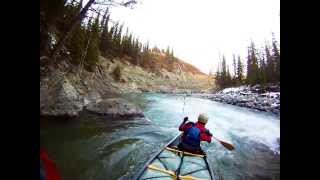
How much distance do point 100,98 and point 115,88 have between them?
0.09 meters

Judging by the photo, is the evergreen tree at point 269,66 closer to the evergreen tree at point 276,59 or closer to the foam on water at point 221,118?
the evergreen tree at point 276,59

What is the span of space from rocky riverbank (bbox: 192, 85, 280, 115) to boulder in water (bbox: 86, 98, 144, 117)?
0.30 meters

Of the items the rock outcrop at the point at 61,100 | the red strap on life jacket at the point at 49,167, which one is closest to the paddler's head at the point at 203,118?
the rock outcrop at the point at 61,100

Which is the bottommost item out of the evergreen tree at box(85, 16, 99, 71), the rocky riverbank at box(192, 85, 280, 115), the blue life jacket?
the blue life jacket

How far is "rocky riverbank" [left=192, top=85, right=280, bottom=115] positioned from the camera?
1.82 meters

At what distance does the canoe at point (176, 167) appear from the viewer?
178 cm

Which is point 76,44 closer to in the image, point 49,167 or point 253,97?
point 49,167

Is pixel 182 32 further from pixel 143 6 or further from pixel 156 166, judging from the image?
pixel 156 166

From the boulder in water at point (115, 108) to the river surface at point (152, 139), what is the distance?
0.03m

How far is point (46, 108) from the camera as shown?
6.38ft

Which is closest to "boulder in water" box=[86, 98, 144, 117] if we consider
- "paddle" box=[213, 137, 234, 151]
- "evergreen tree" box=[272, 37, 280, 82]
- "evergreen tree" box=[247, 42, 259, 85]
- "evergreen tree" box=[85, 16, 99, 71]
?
"evergreen tree" box=[85, 16, 99, 71]

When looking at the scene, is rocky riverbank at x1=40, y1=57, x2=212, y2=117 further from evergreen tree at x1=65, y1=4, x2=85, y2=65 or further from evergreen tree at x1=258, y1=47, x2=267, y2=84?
evergreen tree at x1=258, y1=47, x2=267, y2=84

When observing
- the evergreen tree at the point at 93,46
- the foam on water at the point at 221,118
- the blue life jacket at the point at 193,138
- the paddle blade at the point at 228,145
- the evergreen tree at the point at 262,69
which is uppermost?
the evergreen tree at the point at 93,46
